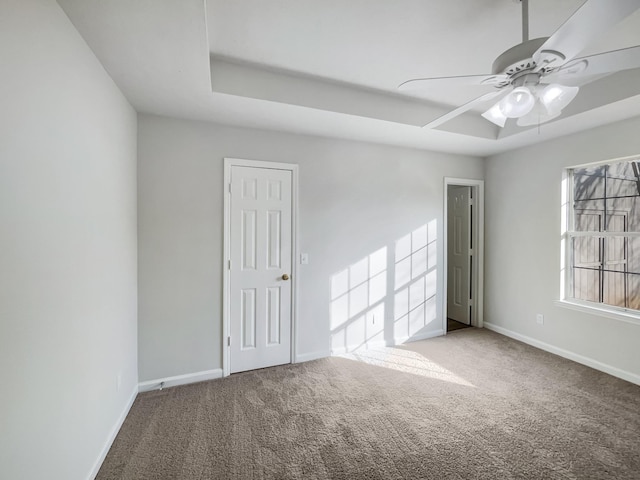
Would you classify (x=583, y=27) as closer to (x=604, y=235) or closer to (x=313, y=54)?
(x=313, y=54)

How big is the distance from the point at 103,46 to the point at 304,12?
1157 mm

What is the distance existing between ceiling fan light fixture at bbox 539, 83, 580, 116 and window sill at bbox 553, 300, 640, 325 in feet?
7.88

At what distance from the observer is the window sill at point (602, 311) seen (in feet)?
8.90

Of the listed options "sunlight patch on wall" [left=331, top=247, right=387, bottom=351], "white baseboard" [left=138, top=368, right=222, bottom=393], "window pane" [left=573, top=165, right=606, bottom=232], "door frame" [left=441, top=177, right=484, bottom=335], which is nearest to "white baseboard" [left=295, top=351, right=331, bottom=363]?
"sunlight patch on wall" [left=331, top=247, right=387, bottom=351]

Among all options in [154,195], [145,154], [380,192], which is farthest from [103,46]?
[380,192]

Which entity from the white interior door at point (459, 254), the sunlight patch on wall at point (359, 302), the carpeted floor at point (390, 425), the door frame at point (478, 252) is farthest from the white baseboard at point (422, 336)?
the white interior door at point (459, 254)

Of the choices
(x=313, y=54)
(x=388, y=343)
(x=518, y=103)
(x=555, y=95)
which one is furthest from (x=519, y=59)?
(x=388, y=343)

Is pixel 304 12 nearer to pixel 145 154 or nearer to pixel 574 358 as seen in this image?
pixel 145 154

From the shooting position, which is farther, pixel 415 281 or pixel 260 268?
pixel 415 281

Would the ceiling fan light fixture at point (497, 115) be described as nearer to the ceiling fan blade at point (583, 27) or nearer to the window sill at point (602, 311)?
the ceiling fan blade at point (583, 27)

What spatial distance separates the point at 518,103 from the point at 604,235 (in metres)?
2.44

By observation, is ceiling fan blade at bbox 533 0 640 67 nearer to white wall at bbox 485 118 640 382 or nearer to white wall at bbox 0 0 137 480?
white wall at bbox 0 0 137 480

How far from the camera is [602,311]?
2926mm

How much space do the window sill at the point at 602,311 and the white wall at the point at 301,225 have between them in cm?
133
